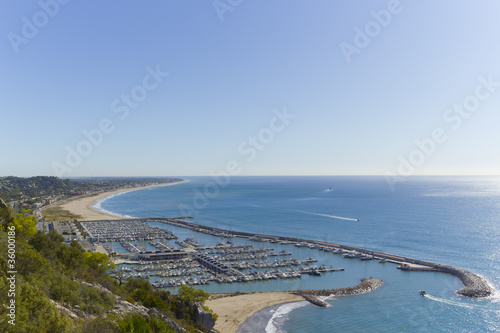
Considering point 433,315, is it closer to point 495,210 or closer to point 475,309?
point 475,309

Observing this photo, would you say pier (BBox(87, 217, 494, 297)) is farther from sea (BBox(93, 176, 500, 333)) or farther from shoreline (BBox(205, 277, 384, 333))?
shoreline (BBox(205, 277, 384, 333))

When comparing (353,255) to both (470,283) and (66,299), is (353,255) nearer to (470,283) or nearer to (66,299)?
(470,283)

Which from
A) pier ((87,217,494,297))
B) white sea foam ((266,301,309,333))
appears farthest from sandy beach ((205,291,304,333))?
pier ((87,217,494,297))

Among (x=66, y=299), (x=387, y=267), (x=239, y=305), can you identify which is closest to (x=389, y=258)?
(x=387, y=267)

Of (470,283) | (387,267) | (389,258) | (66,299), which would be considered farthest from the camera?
(389,258)

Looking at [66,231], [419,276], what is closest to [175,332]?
[419,276]

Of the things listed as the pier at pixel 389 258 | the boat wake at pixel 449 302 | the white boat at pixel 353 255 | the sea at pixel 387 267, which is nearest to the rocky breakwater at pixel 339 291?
the sea at pixel 387 267
